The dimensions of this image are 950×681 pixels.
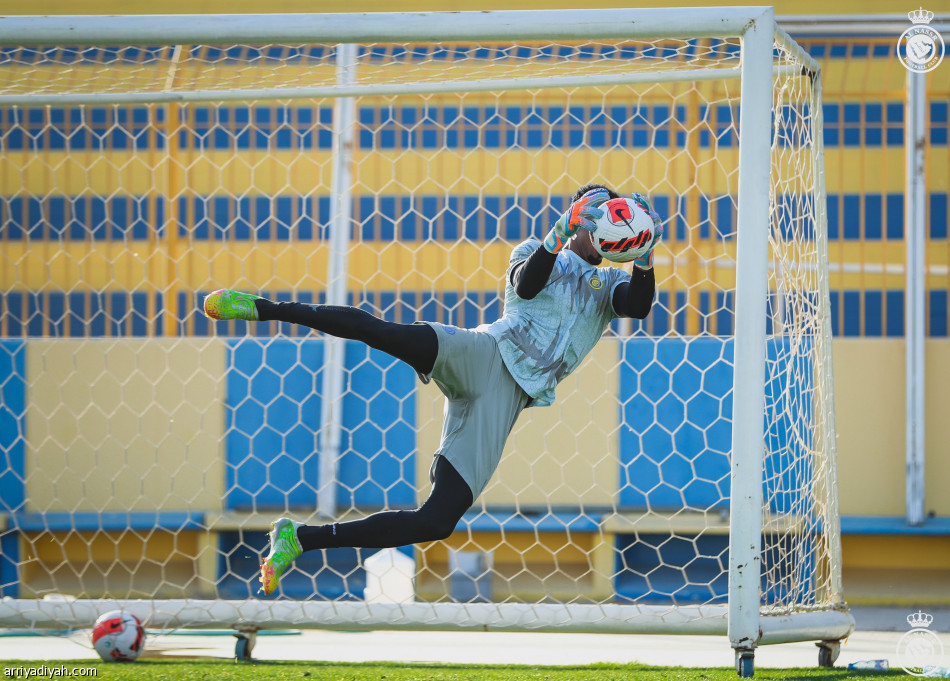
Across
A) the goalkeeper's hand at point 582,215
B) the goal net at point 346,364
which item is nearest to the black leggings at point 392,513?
the goalkeeper's hand at point 582,215

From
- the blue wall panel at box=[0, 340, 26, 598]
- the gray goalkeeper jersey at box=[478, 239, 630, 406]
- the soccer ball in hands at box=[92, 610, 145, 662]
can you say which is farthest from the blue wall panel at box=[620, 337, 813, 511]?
the blue wall panel at box=[0, 340, 26, 598]

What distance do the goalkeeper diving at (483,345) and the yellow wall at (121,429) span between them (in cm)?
264

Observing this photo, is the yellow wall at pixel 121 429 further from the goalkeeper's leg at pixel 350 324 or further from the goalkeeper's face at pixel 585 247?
the goalkeeper's face at pixel 585 247

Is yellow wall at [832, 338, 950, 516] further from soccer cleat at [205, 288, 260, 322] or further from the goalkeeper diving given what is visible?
soccer cleat at [205, 288, 260, 322]

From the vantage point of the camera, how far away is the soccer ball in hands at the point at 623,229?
89.4 inches

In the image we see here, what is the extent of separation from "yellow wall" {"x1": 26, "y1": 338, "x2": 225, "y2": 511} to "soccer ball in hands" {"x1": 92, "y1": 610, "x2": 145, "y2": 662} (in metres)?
1.90

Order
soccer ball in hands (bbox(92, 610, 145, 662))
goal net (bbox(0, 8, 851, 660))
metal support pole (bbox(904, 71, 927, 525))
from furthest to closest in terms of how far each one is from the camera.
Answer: metal support pole (bbox(904, 71, 927, 525)) < goal net (bbox(0, 8, 851, 660)) < soccer ball in hands (bbox(92, 610, 145, 662))

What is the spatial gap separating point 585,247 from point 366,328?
62 centimetres

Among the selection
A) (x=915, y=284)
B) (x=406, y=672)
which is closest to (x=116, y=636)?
(x=406, y=672)

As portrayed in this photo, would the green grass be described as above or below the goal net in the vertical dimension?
below

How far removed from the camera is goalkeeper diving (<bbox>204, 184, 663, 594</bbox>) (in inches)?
93.9

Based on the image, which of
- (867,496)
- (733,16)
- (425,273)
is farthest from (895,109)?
(733,16)

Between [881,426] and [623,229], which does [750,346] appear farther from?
[881,426]

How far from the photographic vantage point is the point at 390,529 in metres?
2.41
